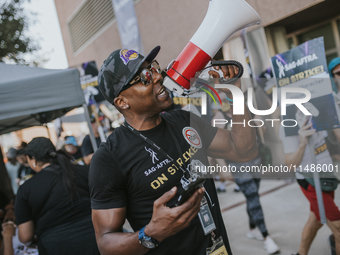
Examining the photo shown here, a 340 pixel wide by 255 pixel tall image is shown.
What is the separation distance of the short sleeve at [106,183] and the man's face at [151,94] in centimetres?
31

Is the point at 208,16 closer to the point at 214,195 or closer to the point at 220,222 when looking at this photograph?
the point at 214,195

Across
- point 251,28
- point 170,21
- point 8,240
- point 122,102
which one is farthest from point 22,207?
point 170,21

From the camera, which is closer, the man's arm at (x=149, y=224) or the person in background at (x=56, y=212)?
the man's arm at (x=149, y=224)

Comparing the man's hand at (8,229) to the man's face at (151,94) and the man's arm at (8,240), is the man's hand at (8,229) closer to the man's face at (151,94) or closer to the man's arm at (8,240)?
the man's arm at (8,240)

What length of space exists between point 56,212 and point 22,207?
0.95ft

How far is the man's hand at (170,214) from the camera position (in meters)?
1.09

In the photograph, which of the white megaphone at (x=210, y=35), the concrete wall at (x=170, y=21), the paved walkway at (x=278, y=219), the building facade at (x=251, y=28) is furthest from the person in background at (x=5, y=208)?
the concrete wall at (x=170, y=21)

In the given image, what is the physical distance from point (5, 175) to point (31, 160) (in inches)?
125

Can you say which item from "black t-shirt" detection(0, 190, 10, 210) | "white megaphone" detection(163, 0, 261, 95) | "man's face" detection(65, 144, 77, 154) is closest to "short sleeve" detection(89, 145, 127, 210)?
"white megaphone" detection(163, 0, 261, 95)

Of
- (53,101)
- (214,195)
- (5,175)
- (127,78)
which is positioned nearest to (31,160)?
(53,101)

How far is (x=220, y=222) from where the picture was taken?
58.7 inches

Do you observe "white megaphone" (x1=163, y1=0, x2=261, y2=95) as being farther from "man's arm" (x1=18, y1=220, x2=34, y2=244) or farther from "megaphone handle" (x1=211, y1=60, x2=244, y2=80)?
"man's arm" (x1=18, y1=220, x2=34, y2=244)

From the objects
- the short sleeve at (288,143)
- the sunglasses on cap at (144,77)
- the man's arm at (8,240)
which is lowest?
the man's arm at (8,240)

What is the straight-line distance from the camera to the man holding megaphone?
1305 mm
